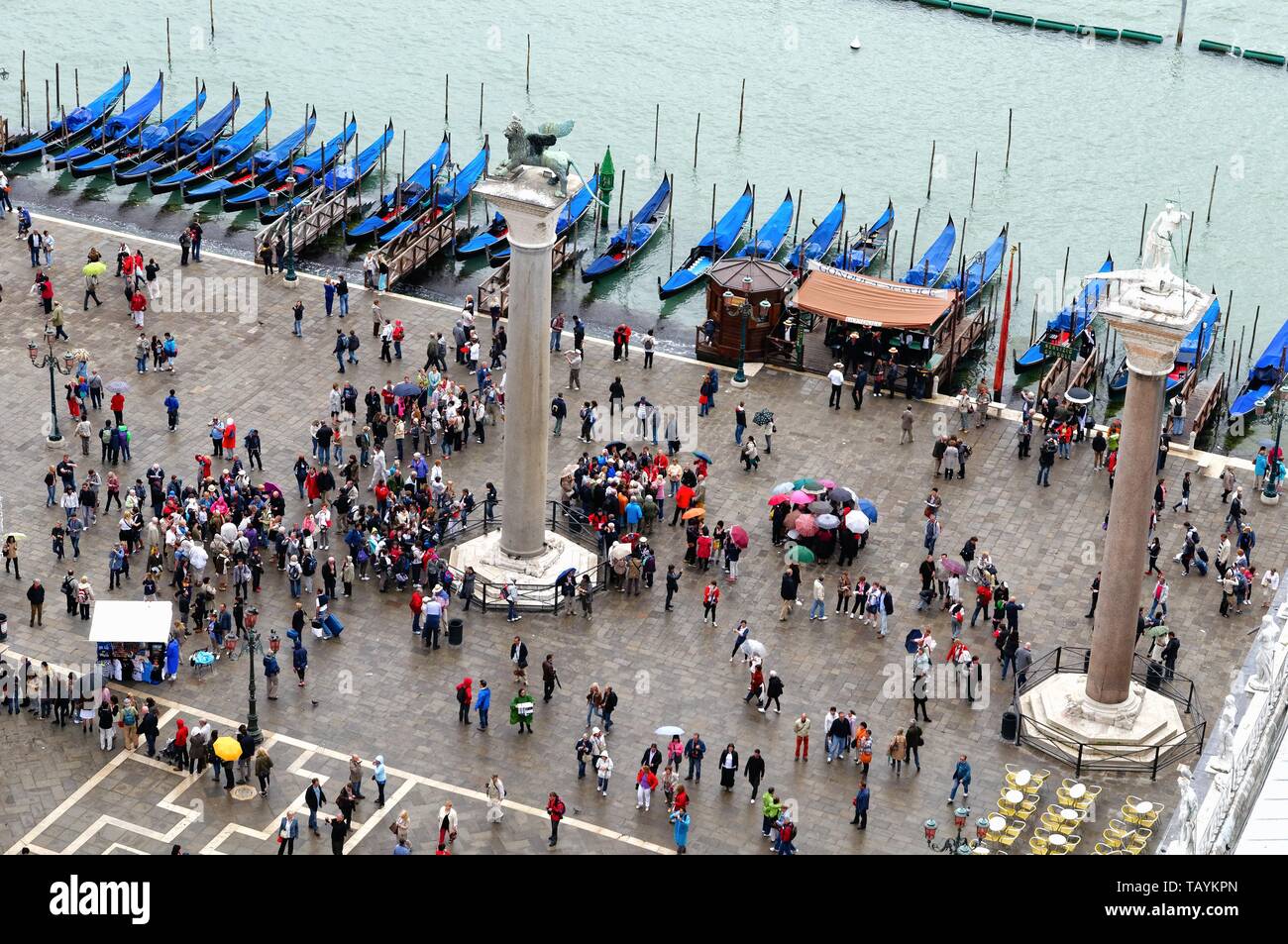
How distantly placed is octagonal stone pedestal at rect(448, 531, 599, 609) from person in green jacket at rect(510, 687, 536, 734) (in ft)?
18.7

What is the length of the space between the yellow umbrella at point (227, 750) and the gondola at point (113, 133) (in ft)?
159

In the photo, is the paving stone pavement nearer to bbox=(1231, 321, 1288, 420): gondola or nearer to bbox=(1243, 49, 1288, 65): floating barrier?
bbox=(1231, 321, 1288, 420): gondola

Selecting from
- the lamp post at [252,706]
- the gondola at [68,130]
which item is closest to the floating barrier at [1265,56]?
the gondola at [68,130]

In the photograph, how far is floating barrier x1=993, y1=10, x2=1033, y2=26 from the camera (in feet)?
Answer: 414

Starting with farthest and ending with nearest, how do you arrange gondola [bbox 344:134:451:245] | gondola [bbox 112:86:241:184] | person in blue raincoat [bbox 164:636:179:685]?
gondola [bbox 112:86:241:184]
gondola [bbox 344:134:451:245]
person in blue raincoat [bbox 164:636:179:685]

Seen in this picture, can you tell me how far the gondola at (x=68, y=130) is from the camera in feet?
327

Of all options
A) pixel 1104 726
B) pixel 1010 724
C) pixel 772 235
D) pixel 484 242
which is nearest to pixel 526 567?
pixel 1010 724

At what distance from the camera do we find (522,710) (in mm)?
59562

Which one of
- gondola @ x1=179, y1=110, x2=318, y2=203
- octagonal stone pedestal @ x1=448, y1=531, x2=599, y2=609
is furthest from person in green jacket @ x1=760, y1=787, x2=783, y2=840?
gondola @ x1=179, y1=110, x2=318, y2=203

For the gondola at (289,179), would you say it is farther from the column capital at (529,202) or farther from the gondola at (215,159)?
the column capital at (529,202)
